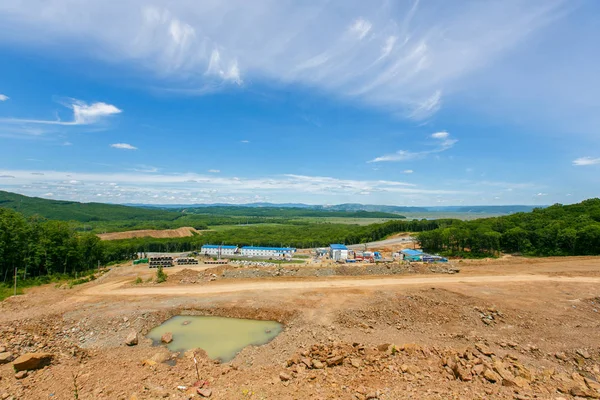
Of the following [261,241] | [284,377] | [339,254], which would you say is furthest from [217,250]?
[284,377]

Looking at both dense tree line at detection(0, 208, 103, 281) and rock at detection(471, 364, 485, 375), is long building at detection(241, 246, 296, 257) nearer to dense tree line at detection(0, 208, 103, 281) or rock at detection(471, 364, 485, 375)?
dense tree line at detection(0, 208, 103, 281)

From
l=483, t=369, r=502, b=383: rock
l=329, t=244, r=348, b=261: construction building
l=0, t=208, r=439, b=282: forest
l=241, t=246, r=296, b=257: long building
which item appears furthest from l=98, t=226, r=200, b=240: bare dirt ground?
l=483, t=369, r=502, b=383: rock

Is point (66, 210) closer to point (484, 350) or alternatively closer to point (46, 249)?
point (46, 249)

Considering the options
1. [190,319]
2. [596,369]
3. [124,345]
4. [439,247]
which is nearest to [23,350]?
[124,345]

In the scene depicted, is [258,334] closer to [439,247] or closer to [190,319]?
[190,319]

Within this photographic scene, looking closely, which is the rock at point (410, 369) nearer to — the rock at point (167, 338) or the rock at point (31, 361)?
the rock at point (167, 338)
